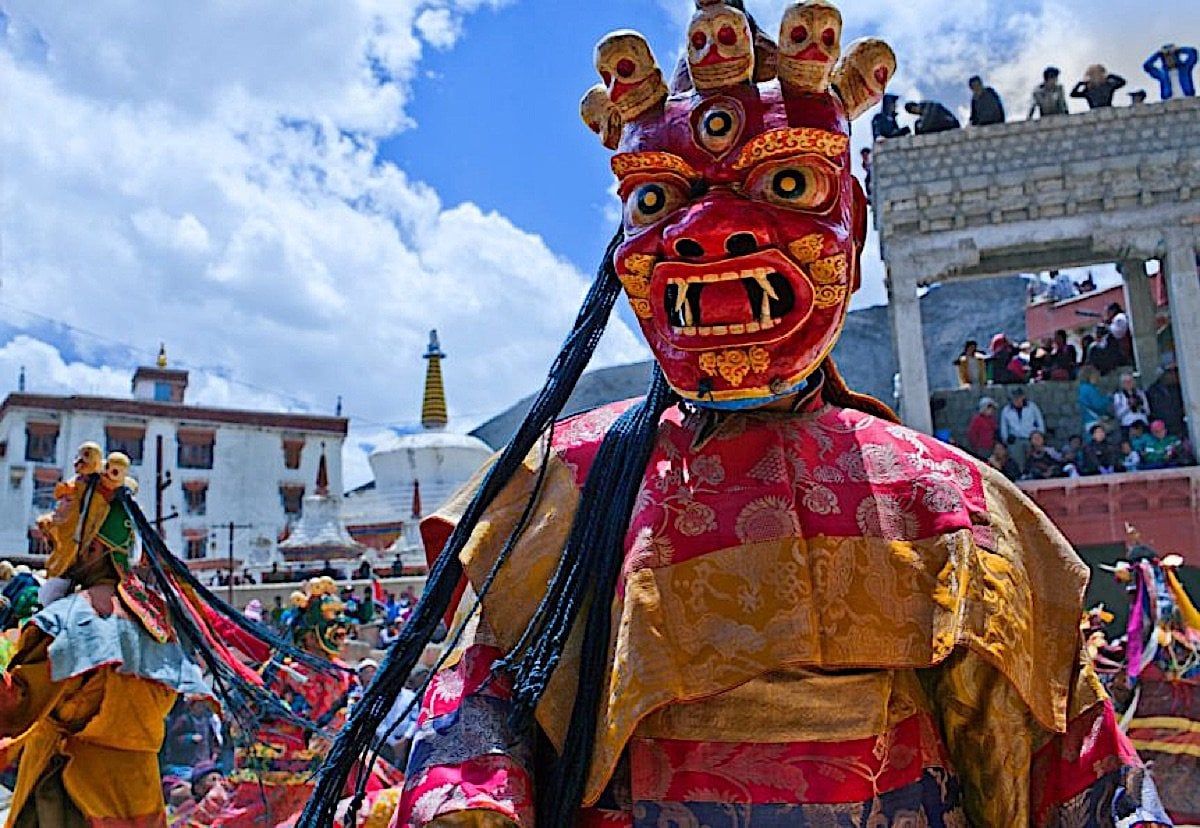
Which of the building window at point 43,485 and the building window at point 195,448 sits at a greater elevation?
the building window at point 195,448

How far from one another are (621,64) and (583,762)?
123cm

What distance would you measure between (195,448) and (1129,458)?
92.8 ft

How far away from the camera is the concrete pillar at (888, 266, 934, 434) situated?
43.8 ft

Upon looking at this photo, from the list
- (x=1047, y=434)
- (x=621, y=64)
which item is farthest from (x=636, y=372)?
(x=621, y=64)

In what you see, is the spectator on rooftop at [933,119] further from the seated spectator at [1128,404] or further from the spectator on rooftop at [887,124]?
the seated spectator at [1128,404]

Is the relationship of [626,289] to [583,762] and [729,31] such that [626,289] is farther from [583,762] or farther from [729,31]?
[583,762]

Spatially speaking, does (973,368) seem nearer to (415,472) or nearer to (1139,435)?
(1139,435)

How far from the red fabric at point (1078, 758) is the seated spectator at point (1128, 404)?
12.5 meters

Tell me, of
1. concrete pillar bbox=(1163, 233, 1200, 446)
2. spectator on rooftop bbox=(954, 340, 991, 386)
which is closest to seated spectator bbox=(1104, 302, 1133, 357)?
concrete pillar bbox=(1163, 233, 1200, 446)

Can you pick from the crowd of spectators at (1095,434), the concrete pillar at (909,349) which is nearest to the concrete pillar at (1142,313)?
the crowd of spectators at (1095,434)

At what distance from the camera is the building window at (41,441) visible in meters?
31.8

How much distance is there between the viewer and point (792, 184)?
202cm

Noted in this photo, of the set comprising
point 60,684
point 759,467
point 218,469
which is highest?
point 218,469

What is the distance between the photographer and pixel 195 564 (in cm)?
2931
